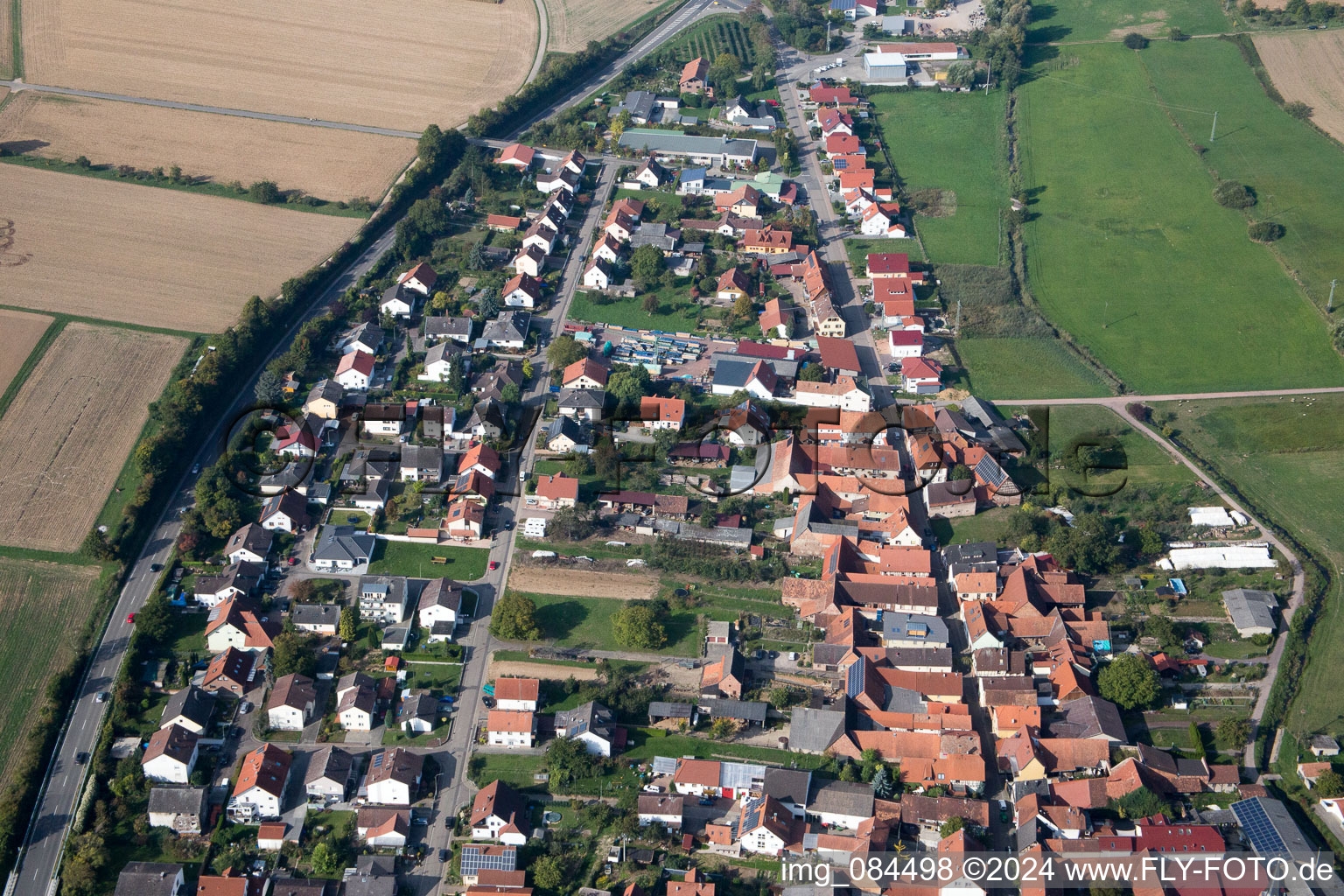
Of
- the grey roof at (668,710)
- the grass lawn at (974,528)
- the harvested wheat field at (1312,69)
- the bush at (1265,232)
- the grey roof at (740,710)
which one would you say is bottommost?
the grey roof at (668,710)

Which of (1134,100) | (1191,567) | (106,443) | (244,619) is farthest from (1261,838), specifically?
(1134,100)

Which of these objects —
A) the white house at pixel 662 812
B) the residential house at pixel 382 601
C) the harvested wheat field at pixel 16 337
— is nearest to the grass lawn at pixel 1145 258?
the white house at pixel 662 812

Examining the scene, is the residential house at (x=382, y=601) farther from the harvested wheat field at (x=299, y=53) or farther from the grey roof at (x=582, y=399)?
the harvested wheat field at (x=299, y=53)

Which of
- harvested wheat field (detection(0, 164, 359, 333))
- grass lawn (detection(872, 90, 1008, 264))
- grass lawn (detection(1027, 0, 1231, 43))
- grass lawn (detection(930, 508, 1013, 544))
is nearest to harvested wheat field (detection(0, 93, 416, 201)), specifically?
harvested wheat field (detection(0, 164, 359, 333))

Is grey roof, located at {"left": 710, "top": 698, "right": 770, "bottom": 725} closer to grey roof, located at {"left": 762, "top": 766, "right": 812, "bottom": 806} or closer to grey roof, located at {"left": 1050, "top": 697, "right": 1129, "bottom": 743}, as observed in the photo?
grey roof, located at {"left": 762, "top": 766, "right": 812, "bottom": 806}

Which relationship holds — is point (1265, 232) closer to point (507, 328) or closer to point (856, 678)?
point (856, 678)
